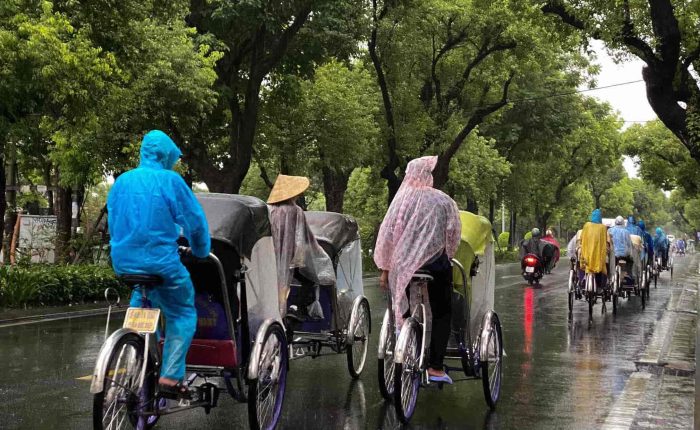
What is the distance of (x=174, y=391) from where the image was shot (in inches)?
200

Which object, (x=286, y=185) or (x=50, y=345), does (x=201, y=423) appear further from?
(x=50, y=345)

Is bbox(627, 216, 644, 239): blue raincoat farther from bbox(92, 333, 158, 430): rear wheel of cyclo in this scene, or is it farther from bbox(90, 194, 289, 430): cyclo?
bbox(92, 333, 158, 430): rear wheel of cyclo

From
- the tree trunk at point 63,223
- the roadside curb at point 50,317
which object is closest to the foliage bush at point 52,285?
the roadside curb at point 50,317

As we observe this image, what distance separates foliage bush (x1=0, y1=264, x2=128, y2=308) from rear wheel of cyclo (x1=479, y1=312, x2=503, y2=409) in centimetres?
1021

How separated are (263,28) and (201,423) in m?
17.3

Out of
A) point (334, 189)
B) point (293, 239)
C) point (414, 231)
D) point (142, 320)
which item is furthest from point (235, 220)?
point (334, 189)

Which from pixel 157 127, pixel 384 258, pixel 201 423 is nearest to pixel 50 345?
pixel 201 423

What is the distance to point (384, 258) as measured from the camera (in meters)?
6.75

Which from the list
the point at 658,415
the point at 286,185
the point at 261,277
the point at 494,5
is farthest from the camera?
the point at 494,5

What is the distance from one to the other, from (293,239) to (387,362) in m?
1.55

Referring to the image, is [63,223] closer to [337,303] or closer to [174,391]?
A: [337,303]

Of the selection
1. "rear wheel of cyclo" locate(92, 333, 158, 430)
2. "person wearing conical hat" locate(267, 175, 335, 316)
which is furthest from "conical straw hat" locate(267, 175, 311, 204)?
"rear wheel of cyclo" locate(92, 333, 158, 430)

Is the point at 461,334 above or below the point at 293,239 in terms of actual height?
below

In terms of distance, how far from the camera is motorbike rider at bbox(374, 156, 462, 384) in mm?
6578
